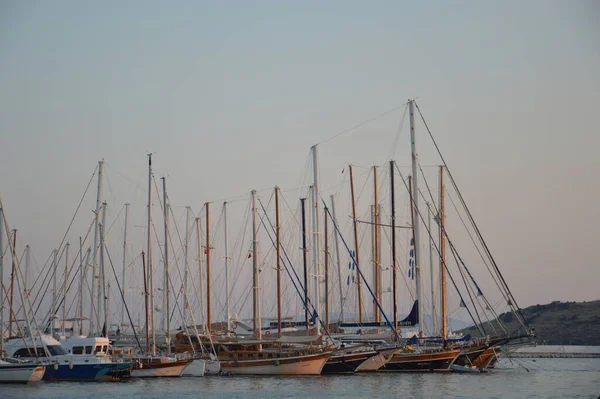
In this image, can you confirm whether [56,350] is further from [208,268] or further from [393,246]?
[393,246]

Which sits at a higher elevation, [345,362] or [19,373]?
[19,373]

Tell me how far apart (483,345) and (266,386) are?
870 inches

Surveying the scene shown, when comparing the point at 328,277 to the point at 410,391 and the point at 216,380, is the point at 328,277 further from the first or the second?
the point at 410,391

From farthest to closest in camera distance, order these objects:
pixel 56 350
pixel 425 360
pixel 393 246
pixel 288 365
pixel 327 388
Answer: pixel 393 246 < pixel 425 360 < pixel 288 365 < pixel 56 350 < pixel 327 388

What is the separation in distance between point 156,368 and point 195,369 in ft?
10.2

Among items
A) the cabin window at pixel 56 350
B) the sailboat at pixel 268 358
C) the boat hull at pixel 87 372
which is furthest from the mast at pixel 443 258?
the cabin window at pixel 56 350

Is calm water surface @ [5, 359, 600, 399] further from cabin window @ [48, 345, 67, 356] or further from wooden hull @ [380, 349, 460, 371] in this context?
cabin window @ [48, 345, 67, 356]

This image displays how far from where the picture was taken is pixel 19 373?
5475 cm

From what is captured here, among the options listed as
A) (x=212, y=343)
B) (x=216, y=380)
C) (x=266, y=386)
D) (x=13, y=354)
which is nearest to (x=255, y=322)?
(x=212, y=343)

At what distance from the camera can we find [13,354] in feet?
195

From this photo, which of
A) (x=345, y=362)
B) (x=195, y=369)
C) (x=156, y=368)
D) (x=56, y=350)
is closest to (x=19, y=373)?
(x=56, y=350)

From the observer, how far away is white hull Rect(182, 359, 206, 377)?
63281mm

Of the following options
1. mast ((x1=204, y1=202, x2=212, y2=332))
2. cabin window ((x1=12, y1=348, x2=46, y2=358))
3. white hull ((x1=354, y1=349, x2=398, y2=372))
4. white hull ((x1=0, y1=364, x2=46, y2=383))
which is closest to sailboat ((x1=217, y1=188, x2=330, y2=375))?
white hull ((x1=354, y1=349, x2=398, y2=372))

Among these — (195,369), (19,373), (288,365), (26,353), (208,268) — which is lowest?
(195,369)
